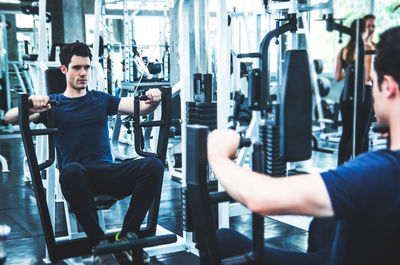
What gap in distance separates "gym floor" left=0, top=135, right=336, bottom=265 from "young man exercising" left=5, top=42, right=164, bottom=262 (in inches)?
17.0

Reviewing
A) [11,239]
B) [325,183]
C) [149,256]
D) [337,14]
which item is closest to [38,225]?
[11,239]

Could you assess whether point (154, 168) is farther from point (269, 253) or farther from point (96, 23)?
point (96, 23)

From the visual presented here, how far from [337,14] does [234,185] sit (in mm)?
849

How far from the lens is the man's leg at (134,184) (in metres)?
2.38

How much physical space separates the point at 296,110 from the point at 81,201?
1.39 meters

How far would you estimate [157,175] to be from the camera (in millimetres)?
2441

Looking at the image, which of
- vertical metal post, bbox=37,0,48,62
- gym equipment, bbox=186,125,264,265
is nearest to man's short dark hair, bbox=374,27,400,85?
gym equipment, bbox=186,125,264,265

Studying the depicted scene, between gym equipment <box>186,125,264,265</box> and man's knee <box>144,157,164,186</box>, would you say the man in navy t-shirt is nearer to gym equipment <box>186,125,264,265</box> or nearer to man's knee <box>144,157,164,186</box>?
gym equipment <box>186,125,264,265</box>

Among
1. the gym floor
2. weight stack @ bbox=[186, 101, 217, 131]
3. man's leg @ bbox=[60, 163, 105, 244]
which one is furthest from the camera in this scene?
the gym floor

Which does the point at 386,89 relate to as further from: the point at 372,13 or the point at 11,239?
the point at 11,239

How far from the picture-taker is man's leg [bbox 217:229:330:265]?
1.19 metres

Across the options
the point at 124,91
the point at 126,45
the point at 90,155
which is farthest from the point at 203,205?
the point at 126,45

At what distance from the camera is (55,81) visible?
9.81ft

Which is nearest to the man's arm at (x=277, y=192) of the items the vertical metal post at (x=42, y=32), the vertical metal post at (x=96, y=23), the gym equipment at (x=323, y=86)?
the gym equipment at (x=323, y=86)
